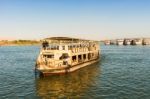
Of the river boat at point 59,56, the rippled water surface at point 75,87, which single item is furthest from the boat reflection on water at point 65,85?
the river boat at point 59,56

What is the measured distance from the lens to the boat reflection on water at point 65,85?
2988 centimetres

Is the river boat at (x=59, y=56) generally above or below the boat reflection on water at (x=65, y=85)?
above

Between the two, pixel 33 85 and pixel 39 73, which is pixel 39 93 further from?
pixel 39 73

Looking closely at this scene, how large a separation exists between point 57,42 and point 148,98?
76.8 ft

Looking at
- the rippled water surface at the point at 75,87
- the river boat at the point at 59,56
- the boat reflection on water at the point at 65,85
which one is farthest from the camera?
the river boat at the point at 59,56

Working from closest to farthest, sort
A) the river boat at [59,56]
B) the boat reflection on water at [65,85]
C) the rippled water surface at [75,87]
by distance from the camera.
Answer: the rippled water surface at [75,87] → the boat reflection on water at [65,85] → the river boat at [59,56]

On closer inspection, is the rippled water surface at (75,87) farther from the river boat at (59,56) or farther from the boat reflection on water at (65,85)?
the river boat at (59,56)

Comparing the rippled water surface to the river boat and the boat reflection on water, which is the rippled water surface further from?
the river boat

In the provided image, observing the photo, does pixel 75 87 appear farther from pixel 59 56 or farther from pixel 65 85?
pixel 59 56

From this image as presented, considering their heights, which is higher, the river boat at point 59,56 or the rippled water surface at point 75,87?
the river boat at point 59,56

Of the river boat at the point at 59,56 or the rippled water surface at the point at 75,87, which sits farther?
the river boat at the point at 59,56

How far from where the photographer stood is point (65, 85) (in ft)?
114

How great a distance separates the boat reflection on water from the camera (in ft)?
98.0

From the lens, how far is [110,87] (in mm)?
32938
